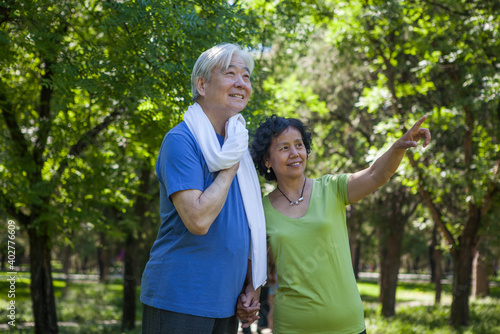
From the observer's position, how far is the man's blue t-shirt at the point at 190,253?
204 cm

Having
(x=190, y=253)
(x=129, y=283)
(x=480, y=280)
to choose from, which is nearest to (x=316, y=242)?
(x=190, y=253)

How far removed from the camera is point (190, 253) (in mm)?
2082

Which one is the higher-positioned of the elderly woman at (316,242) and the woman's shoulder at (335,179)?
the woman's shoulder at (335,179)

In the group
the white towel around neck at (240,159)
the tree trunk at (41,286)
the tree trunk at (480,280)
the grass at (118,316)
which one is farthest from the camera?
the tree trunk at (480,280)

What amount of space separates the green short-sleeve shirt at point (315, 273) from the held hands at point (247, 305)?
1.10ft

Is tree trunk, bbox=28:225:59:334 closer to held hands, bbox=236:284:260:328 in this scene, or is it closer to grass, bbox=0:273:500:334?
grass, bbox=0:273:500:334

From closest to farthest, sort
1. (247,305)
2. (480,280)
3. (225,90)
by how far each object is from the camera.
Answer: (247,305) → (225,90) → (480,280)

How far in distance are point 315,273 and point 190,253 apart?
82cm

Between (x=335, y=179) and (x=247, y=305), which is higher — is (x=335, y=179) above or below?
above

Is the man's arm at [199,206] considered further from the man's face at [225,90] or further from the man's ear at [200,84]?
the man's ear at [200,84]

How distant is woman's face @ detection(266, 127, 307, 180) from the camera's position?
2.81m

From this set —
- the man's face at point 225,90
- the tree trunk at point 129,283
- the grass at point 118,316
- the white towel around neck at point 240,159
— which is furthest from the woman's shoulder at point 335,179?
the tree trunk at point 129,283

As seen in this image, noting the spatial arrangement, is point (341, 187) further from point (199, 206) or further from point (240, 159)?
point (199, 206)

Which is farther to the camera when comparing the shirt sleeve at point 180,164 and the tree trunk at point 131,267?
the tree trunk at point 131,267
